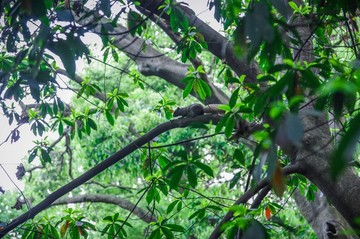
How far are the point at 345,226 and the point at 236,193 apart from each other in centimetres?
384

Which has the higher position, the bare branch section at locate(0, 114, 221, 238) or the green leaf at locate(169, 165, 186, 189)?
the bare branch section at locate(0, 114, 221, 238)

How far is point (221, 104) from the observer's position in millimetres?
2693

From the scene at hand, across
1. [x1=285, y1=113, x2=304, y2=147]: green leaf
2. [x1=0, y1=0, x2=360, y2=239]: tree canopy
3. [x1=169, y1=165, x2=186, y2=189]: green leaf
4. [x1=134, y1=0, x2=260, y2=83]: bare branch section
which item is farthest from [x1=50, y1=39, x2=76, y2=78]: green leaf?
[x1=134, y1=0, x2=260, y2=83]: bare branch section

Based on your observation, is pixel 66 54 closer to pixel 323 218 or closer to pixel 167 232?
pixel 167 232

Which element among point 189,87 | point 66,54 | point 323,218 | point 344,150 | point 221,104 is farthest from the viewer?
point 323,218

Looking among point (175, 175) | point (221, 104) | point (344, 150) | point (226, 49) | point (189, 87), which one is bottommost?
point (344, 150)

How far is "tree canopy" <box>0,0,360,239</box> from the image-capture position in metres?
0.87

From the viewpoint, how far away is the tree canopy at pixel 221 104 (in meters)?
0.87

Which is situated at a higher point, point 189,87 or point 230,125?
point 189,87

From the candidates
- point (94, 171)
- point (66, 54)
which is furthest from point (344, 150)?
point (94, 171)

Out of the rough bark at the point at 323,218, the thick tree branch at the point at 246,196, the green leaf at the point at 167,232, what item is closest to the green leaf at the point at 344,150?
the thick tree branch at the point at 246,196

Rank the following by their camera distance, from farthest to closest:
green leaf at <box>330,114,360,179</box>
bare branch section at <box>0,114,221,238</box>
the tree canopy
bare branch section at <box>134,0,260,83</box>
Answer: bare branch section at <box>134,0,260,83</box>, bare branch section at <box>0,114,221,238</box>, the tree canopy, green leaf at <box>330,114,360,179</box>

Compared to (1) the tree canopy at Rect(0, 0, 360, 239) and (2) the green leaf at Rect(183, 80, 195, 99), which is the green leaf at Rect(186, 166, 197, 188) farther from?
(2) the green leaf at Rect(183, 80, 195, 99)

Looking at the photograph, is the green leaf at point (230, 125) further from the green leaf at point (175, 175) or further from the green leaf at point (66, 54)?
the green leaf at point (66, 54)
